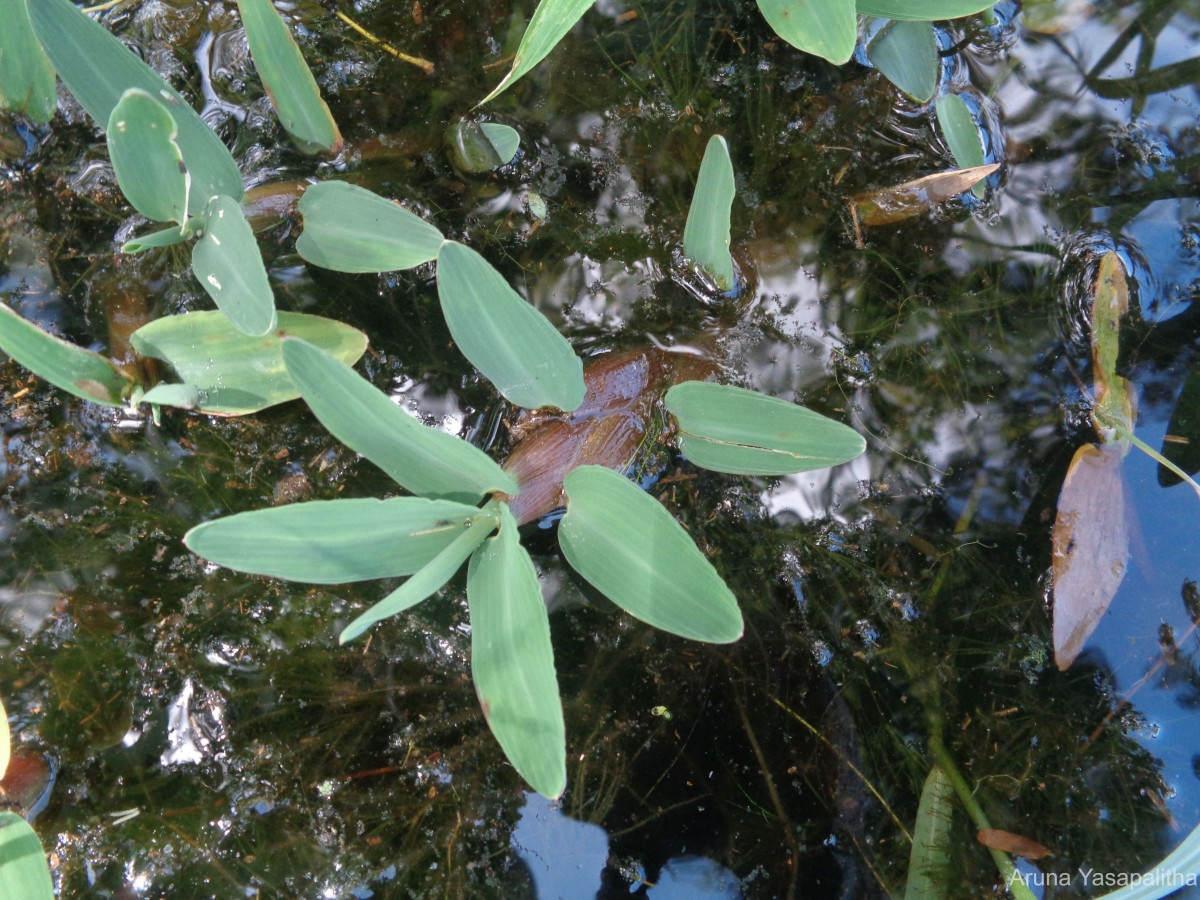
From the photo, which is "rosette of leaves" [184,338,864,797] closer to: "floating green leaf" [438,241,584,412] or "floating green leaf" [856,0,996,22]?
"floating green leaf" [438,241,584,412]

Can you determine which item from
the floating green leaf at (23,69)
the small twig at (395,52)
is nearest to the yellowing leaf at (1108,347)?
the small twig at (395,52)

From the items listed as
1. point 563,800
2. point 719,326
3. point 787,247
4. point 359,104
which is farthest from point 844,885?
point 359,104

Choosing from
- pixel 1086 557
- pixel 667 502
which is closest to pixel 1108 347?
pixel 1086 557

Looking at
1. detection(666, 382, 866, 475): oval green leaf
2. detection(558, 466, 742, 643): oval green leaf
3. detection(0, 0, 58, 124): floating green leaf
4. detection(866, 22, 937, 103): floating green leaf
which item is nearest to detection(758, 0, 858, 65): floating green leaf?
detection(866, 22, 937, 103): floating green leaf

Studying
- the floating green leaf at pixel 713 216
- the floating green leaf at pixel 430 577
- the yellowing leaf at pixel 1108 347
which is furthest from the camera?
the yellowing leaf at pixel 1108 347

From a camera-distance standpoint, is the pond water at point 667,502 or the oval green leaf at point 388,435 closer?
the oval green leaf at point 388,435

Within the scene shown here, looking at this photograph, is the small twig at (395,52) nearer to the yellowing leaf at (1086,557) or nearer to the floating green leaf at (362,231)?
the floating green leaf at (362,231)

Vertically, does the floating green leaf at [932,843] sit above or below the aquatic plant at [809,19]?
below
